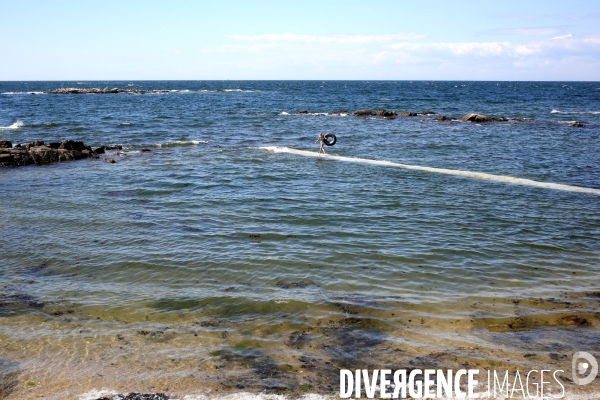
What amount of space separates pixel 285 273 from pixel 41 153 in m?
20.0

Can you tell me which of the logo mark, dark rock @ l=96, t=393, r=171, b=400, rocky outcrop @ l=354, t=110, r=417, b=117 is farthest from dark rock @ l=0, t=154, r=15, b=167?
rocky outcrop @ l=354, t=110, r=417, b=117

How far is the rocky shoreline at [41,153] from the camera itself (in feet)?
79.1

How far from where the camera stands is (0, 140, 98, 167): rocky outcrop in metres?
24.1

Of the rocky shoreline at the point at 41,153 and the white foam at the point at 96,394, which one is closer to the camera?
the white foam at the point at 96,394

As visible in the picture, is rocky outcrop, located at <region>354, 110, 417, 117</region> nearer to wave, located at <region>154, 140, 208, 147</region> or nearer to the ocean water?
wave, located at <region>154, 140, 208, 147</region>

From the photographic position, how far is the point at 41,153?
24.8 m

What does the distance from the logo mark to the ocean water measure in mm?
122

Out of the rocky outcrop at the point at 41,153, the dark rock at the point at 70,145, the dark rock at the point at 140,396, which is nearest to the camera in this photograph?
the dark rock at the point at 140,396

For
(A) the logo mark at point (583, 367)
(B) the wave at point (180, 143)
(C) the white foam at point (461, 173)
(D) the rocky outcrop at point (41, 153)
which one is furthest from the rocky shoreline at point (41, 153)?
(A) the logo mark at point (583, 367)

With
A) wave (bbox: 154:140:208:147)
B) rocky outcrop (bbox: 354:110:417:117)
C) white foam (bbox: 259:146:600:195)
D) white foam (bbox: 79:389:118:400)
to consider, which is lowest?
white foam (bbox: 79:389:118:400)

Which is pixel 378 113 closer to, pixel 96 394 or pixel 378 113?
pixel 378 113

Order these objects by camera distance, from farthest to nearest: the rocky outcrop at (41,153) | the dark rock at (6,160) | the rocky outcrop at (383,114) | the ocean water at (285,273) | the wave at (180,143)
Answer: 1. the rocky outcrop at (383,114)
2. the wave at (180,143)
3. the rocky outcrop at (41,153)
4. the dark rock at (6,160)
5. the ocean water at (285,273)

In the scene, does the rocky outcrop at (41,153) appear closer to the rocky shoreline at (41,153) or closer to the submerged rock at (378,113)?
the rocky shoreline at (41,153)

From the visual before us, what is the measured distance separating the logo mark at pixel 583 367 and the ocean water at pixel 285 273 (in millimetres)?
122
